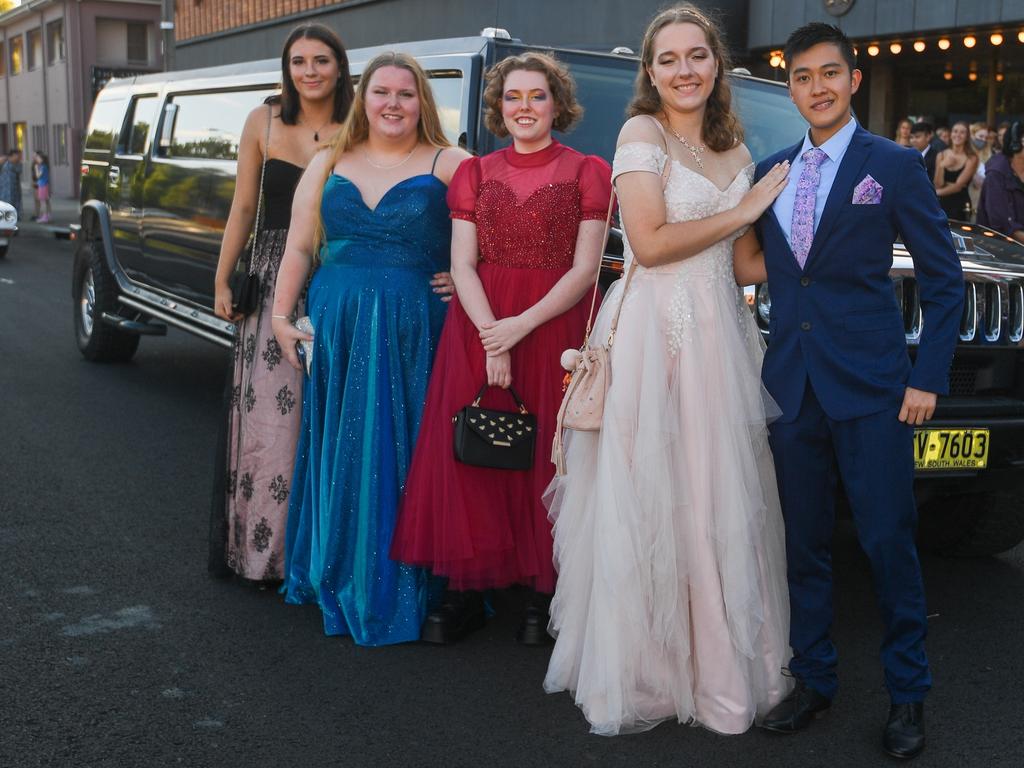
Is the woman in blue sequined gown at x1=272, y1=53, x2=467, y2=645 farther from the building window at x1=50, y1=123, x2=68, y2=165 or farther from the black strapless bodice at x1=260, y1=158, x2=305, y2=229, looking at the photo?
the building window at x1=50, y1=123, x2=68, y2=165

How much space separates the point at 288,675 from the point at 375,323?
1.22 meters

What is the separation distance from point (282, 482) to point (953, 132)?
331 inches

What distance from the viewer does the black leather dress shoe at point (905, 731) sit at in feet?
11.0

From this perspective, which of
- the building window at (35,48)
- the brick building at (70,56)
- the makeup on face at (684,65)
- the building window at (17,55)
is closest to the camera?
the makeup on face at (684,65)

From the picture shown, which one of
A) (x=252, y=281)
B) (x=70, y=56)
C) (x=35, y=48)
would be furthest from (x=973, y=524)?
(x=35, y=48)

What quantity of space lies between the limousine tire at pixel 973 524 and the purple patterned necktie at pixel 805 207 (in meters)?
2.16

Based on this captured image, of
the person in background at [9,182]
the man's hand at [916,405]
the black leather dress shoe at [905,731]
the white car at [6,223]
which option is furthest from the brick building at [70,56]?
the black leather dress shoe at [905,731]

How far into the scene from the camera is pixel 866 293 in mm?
3305

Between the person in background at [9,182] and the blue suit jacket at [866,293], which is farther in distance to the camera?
the person in background at [9,182]

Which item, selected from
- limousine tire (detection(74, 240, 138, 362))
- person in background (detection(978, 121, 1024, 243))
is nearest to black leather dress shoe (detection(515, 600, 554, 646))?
limousine tire (detection(74, 240, 138, 362))

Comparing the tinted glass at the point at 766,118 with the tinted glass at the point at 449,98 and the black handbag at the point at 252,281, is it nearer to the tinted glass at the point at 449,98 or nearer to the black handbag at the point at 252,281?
the tinted glass at the point at 449,98

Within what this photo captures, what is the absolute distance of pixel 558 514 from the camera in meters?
3.78

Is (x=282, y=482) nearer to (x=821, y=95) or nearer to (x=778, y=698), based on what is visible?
(x=778, y=698)

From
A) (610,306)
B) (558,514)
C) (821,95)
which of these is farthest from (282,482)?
(821,95)
